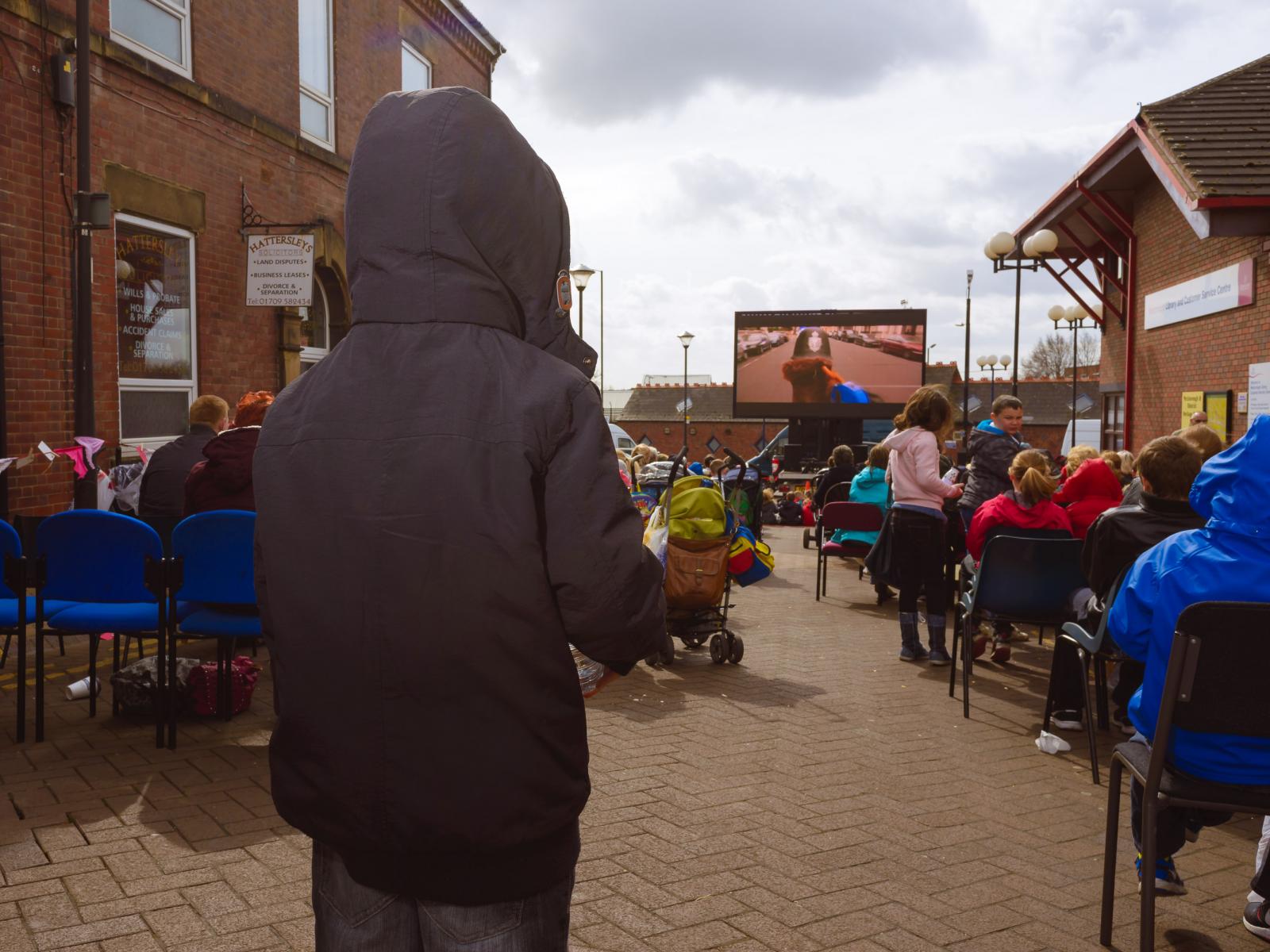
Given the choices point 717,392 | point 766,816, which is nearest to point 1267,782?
point 766,816

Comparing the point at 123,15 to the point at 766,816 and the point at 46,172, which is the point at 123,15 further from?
the point at 766,816

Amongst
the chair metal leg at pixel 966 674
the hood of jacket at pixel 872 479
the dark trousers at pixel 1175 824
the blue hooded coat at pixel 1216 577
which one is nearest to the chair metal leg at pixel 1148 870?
the blue hooded coat at pixel 1216 577

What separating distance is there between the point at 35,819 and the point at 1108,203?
17.6m

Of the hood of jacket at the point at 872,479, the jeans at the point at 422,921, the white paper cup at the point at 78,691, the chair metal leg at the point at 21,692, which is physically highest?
the hood of jacket at the point at 872,479

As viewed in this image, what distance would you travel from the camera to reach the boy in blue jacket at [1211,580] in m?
3.04

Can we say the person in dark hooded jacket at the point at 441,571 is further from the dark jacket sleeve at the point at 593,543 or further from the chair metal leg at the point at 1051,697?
the chair metal leg at the point at 1051,697

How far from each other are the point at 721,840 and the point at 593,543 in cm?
291

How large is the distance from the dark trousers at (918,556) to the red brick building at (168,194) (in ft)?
22.8

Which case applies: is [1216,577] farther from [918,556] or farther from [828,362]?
[828,362]

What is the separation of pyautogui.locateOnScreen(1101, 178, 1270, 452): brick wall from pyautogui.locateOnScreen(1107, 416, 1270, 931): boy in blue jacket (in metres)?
11.1

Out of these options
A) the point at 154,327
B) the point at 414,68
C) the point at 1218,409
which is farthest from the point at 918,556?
the point at 414,68

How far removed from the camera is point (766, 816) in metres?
4.38

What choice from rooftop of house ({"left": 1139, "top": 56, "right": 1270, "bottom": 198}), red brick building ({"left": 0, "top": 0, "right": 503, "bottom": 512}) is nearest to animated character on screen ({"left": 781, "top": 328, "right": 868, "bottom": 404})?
rooftop of house ({"left": 1139, "top": 56, "right": 1270, "bottom": 198})

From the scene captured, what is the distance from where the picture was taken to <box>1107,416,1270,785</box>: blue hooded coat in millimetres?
3037
